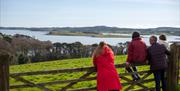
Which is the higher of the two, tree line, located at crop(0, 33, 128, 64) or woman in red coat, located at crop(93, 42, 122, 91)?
woman in red coat, located at crop(93, 42, 122, 91)

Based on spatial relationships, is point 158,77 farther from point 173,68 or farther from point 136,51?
point 136,51

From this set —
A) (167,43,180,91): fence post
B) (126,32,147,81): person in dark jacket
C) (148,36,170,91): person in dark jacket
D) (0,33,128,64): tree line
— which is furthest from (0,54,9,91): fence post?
(0,33,128,64): tree line

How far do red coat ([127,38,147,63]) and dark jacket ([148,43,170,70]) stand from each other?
0.27m

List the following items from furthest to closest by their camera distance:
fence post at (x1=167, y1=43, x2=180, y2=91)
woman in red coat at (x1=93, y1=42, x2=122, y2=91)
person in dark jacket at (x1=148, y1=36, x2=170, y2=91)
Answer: fence post at (x1=167, y1=43, x2=180, y2=91)
person in dark jacket at (x1=148, y1=36, x2=170, y2=91)
woman in red coat at (x1=93, y1=42, x2=122, y2=91)

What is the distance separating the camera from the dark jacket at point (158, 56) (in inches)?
480

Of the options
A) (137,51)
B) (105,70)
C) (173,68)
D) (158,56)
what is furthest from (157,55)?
(105,70)

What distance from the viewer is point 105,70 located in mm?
10711

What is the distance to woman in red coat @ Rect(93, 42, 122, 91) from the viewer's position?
10703 millimetres

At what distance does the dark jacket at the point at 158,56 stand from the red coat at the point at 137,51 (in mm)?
269

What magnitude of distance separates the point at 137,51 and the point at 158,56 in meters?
0.70

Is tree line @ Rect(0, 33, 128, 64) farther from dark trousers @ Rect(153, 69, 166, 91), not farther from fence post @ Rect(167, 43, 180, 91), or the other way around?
dark trousers @ Rect(153, 69, 166, 91)

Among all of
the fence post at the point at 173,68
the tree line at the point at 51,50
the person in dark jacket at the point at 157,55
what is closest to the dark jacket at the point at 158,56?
the person in dark jacket at the point at 157,55

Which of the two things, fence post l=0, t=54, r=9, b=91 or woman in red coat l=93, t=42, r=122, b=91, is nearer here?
fence post l=0, t=54, r=9, b=91

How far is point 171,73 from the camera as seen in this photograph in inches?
506
